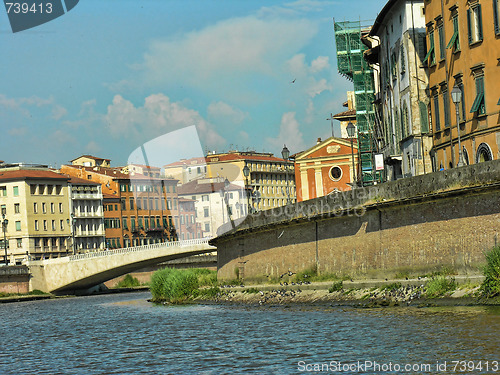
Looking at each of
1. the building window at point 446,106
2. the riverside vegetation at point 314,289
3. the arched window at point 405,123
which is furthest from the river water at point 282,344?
the arched window at point 405,123

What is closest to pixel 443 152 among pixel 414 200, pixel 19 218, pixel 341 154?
pixel 414 200

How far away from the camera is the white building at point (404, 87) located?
148ft

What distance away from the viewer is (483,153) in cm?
3831

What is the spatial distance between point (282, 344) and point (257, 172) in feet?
434

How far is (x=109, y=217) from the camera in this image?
→ 12444 cm

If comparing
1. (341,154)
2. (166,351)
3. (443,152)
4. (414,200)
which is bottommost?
(166,351)

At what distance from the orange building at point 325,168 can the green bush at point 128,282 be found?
21.9 m

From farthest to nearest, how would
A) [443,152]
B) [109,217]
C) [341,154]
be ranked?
[109,217] → [341,154] → [443,152]

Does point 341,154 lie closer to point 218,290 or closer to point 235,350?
point 218,290

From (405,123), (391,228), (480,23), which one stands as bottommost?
(391,228)

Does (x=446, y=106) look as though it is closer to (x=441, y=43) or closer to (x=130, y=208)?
(x=441, y=43)

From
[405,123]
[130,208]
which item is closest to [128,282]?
[130,208]

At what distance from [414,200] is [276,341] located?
8.35m

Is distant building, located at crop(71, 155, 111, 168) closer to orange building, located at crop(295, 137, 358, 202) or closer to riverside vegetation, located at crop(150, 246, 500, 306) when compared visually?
orange building, located at crop(295, 137, 358, 202)
